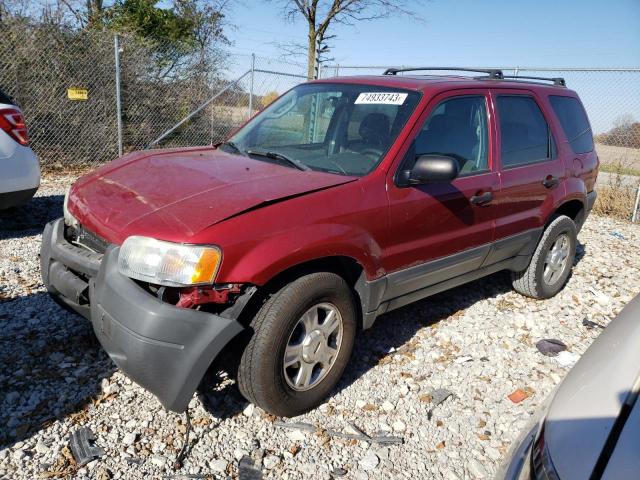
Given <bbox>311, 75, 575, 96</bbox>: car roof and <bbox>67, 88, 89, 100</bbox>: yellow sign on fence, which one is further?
<bbox>67, 88, 89, 100</bbox>: yellow sign on fence

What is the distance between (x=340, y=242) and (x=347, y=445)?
1092mm

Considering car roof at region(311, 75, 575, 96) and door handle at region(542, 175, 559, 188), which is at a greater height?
car roof at region(311, 75, 575, 96)

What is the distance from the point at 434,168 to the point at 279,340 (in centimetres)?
132

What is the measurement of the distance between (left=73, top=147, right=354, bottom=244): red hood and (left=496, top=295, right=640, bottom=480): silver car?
1561mm

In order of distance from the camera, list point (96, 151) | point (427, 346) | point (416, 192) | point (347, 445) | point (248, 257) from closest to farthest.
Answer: point (248, 257) → point (347, 445) → point (416, 192) → point (427, 346) → point (96, 151)

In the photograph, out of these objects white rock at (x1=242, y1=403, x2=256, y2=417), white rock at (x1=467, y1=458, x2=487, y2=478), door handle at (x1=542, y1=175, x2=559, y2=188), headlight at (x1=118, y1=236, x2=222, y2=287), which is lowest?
white rock at (x1=467, y1=458, x2=487, y2=478)

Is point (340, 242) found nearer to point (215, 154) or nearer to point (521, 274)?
point (215, 154)

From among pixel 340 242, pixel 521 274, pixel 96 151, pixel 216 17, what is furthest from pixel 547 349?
pixel 216 17

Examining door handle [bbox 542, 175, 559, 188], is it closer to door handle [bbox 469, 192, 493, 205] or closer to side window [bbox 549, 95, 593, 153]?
side window [bbox 549, 95, 593, 153]

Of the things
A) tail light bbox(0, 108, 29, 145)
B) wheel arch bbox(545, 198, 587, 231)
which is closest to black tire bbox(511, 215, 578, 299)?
wheel arch bbox(545, 198, 587, 231)

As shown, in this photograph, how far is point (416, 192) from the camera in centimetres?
317

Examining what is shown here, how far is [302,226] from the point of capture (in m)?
2.61

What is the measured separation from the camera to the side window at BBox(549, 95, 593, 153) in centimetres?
460

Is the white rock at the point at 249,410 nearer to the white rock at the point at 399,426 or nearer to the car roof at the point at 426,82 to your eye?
the white rock at the point at 399,426
